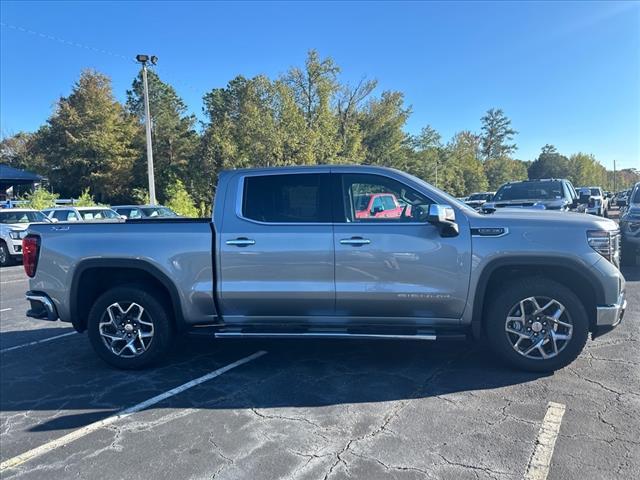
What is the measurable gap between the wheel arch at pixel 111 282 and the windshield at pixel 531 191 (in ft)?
31.7

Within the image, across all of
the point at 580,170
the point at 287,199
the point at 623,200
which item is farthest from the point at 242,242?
the point at 580,170

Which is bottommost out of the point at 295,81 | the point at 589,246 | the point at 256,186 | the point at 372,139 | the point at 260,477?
the point at 260,477

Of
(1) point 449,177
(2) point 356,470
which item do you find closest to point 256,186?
(2) point 356,470

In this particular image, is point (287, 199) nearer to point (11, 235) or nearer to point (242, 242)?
point (242, 242)

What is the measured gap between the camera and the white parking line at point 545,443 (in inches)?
108

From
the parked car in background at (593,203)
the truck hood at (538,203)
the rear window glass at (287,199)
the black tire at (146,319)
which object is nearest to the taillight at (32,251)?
the black tire at (146,319)

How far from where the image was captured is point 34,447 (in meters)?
3.24

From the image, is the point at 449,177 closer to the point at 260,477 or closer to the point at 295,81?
the point at 295,81

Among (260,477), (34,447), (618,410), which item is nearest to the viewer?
(260,477)

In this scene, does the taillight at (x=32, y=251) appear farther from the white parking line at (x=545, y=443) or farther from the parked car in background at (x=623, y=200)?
the parked car in background at (x=623, y=200)

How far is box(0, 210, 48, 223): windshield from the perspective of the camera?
14.6m

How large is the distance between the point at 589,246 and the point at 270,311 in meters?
2.89

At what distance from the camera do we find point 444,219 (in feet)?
12.8

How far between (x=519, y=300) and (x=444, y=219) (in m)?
1.01
